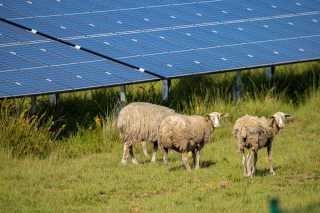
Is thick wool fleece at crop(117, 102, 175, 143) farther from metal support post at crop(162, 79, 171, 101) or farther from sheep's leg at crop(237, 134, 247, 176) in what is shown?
metal support post at crop(162, 79, 171, 101)

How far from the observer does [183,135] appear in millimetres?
16312

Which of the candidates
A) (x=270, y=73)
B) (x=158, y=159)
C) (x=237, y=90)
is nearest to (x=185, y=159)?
(x=158, y=159)

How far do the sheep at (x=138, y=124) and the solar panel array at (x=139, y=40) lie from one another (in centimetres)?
187

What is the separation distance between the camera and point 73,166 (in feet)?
57.2

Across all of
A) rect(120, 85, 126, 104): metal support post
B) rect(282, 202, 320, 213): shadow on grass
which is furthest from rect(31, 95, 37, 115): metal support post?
rect(282, 202, 320, 213): shadow on grass

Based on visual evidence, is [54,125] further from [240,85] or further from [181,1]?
[181,1]

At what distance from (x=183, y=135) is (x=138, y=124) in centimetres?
147

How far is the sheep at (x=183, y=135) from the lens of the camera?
640 inches

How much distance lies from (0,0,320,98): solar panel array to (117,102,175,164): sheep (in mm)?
1867

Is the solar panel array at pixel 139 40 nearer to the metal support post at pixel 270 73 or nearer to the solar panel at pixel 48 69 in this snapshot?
the solar panel at pixel 48 69

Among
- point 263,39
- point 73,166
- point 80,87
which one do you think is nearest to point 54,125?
point 80,87

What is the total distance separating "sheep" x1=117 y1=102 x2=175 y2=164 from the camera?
1748 centimetres

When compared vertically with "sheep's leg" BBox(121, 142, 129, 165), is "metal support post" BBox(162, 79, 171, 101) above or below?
above

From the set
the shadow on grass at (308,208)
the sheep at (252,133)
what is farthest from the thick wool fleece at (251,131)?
the shadow on grass at (308,208)
